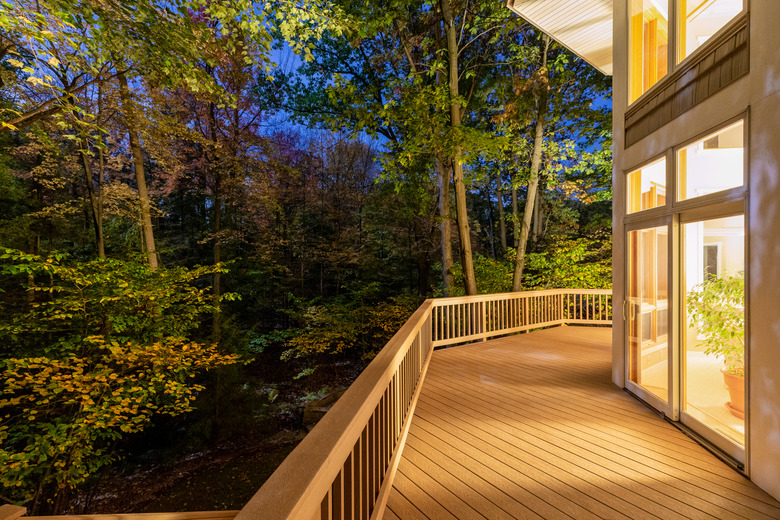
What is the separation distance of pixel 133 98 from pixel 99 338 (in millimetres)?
5388

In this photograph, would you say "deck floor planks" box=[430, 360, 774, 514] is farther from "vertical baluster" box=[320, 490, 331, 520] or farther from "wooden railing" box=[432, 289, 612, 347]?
"vertical baluster" box=[320, 490, 331, 520]

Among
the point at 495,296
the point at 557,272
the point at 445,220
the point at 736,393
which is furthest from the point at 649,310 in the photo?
the point at 557,272

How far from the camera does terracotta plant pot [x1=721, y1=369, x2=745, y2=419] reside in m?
2.42

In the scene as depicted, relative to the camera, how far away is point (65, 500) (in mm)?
5609

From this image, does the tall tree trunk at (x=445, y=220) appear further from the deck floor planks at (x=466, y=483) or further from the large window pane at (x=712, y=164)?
the deck floor planks at (x=466, y=483)

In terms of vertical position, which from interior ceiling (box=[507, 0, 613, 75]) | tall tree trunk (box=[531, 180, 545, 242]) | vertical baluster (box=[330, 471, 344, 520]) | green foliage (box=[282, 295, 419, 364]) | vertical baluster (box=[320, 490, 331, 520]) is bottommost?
green foliage (box=[282, 295, 419, 364])

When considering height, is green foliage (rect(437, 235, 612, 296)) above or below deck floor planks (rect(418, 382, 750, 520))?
above

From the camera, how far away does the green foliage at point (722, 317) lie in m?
2.47

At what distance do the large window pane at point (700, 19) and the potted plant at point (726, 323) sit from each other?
201cm

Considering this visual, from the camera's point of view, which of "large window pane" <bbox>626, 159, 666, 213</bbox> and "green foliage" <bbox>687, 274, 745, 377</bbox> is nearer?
"green foliage" <bbox>687, 274, 745, 377</bbox>

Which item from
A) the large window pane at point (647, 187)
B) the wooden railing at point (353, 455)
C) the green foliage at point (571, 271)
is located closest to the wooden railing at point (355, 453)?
the wooden railing at point (353, 455)

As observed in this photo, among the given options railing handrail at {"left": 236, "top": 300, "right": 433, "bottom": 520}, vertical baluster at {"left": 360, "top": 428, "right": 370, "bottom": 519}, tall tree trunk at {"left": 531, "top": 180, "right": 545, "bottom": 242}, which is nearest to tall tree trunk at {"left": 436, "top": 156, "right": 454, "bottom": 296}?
tall tree trunk at {"left": 531, "top": 180, "right": 545, "bottom": 242}

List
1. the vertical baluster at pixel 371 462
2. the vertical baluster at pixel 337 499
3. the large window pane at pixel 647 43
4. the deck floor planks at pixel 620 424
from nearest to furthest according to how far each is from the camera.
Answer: the vertical baluster at pixel 337 499 → the vertical baluster at pixel 371 462 → the deck floor planks at pixel 620 424 → the large window pane at pixel 647 43

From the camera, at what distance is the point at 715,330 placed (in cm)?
275
